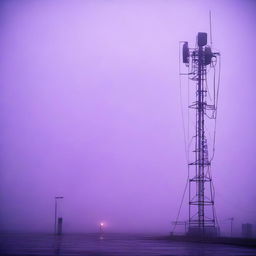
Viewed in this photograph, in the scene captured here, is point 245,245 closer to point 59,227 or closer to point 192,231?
point 192,231

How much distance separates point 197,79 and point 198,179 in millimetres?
9102

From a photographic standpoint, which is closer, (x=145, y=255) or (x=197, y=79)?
(x=145, y=255)

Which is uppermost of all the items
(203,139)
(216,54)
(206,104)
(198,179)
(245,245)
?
(216,54)

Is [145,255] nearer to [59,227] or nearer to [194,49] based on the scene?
[194,49]

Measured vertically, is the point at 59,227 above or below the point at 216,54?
below

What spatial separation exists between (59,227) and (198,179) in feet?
83.9

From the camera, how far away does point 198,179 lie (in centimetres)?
3591

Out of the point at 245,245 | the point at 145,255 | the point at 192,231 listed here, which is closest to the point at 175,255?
the point at 145,255

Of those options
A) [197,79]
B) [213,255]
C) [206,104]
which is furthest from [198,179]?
[213,255]

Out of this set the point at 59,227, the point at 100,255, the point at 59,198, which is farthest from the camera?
the point at 59,198

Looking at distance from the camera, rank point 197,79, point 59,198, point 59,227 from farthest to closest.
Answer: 1. point 59,198
2. point 59,227
3. point 197,79

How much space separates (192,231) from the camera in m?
35.5

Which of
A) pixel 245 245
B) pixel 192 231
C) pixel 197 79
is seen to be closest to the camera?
pixel 245 245

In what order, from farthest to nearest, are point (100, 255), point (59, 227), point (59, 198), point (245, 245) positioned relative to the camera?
1. point (59, 198)
2. point (59, 227)
3. point (245, 245)
4. point (100, 255)
